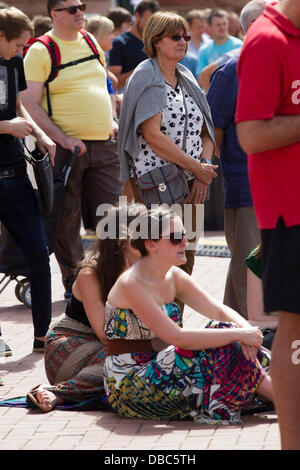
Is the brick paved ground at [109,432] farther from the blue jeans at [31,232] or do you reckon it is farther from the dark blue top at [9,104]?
the dark blue top at [9,104]

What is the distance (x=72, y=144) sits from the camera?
24.3 ft

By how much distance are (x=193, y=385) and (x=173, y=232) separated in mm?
735

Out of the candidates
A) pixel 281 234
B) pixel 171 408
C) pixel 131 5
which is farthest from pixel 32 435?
pixel 131 5

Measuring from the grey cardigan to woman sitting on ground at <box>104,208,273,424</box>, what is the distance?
1022 mm

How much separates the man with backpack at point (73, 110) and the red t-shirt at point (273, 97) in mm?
4022

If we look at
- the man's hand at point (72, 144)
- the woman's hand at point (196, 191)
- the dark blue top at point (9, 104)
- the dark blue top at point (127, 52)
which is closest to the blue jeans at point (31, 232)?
the dark blue top at point (9, 104)

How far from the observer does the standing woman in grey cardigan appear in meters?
5.87

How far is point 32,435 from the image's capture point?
4578 millimetres

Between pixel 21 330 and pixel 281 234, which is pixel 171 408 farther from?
pixel 21 330

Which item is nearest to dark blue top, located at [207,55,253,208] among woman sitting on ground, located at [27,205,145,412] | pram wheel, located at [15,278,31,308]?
woman sitting on ground, located at [27,205,145,412]

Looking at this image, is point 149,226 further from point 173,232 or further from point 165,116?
point 165,116

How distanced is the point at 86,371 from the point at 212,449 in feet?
3.73

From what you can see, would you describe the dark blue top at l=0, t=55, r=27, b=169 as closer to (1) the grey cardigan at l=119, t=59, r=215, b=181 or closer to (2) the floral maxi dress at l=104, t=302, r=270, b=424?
(1) the grey cardigan at l=119, t=59, r=215, b=181

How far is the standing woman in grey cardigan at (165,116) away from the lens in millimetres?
5871
